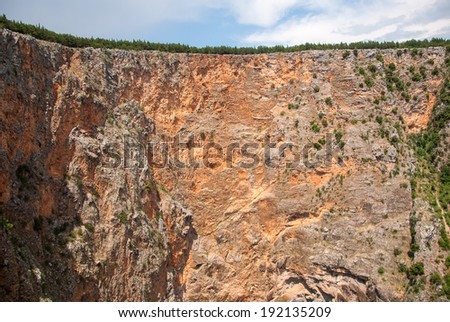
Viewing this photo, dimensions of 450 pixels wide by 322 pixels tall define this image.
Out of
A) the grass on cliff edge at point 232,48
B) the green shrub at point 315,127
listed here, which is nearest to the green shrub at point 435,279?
the green shrub at point 315,127

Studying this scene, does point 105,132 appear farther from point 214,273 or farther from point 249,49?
point 249,49

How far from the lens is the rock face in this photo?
29.1m

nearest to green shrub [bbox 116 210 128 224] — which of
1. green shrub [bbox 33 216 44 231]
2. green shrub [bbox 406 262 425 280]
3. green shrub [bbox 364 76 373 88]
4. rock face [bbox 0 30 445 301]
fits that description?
rock face [bbox 0 30 445 301]

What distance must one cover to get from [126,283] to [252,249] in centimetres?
1193

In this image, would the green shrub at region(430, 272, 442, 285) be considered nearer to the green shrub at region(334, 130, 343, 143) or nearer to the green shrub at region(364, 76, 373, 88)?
the green shrub at region(334, 130, 343, 143)

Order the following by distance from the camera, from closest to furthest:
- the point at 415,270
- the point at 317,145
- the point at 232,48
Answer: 1. the point at 415,270
2. the point at 317,145
3. the point at 232,48

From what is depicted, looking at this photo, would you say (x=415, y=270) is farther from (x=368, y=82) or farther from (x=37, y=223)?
(x=37, y=223)

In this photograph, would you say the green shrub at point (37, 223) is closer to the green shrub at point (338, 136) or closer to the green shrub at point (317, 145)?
the green shrub at point (317, 145)

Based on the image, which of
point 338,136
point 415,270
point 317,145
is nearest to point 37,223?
point 317,145

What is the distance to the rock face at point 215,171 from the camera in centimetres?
2908

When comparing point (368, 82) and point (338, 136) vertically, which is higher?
A: point (368, 82)

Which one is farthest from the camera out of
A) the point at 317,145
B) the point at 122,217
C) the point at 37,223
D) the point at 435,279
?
the point at 317,145

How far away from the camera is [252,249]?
128 ft

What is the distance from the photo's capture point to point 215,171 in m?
41.1
